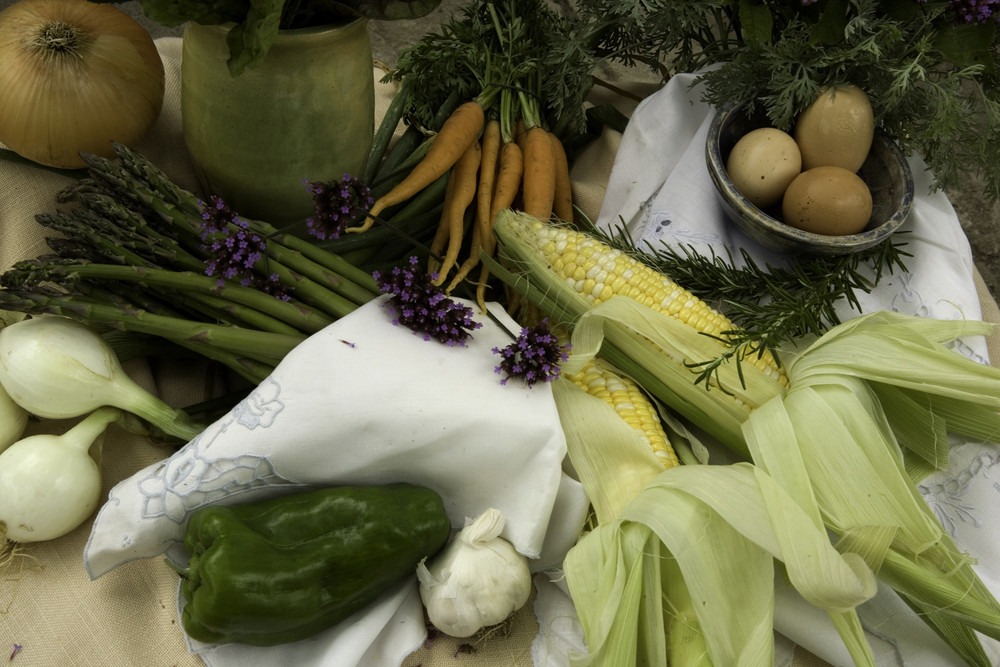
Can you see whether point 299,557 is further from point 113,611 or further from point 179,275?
point 179,275

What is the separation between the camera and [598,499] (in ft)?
3.05

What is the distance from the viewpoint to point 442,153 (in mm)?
1169

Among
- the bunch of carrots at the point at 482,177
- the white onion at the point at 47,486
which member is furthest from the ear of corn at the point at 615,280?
the white onion at the point at 47,486

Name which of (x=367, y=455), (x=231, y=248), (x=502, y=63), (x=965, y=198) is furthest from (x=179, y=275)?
(x=965, y=198)

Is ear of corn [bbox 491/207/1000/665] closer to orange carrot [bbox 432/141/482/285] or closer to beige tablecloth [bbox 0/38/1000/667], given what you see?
orange carrot [bbox 432/141/482/285]

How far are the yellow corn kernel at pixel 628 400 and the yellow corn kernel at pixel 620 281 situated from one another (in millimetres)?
95

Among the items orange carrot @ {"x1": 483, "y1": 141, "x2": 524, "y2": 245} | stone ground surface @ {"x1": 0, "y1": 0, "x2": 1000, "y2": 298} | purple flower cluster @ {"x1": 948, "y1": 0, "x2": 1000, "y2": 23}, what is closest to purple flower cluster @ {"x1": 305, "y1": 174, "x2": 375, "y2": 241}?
orange carrot @ {"x1": 483, "y1": 141, "x2": 524, "y2": 245}

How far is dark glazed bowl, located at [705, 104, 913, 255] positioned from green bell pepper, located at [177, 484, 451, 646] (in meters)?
0.59

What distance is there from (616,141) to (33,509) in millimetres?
1059

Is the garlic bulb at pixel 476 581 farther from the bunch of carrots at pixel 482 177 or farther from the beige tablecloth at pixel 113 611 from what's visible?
the bunch of carrots at pixel 482 177

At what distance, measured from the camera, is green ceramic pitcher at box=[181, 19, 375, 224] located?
3.01 feet

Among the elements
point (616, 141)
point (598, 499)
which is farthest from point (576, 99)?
point (598, 499)

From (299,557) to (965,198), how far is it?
2229mm

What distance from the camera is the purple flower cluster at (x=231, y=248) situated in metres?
0.92
